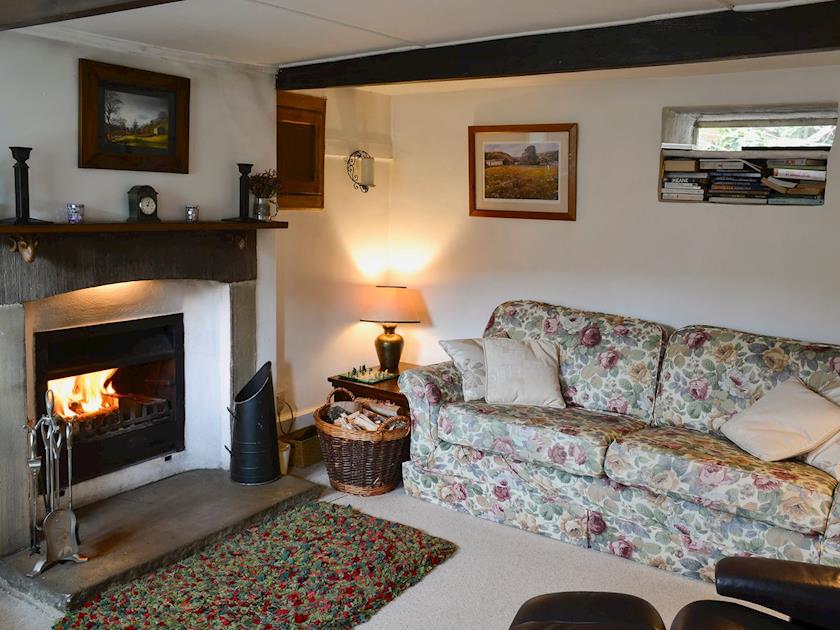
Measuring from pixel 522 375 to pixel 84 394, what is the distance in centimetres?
216

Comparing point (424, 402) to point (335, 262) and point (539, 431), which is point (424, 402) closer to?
point (539, 431)

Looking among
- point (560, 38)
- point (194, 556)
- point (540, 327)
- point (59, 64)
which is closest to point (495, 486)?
point (540, 327)

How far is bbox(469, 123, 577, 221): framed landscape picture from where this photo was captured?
4902 millimetres

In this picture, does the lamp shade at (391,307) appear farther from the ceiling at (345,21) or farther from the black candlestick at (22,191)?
the black candlestick at (22,191)

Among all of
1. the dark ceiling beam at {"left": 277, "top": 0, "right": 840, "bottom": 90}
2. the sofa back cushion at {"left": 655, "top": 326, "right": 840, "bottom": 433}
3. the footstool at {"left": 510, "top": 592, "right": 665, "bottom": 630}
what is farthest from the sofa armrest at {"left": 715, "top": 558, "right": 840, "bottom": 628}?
the dark ceiling beam at {"left": 277, "top": 0, "right": 840, "bottom": 90}

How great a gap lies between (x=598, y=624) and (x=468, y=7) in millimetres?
2075

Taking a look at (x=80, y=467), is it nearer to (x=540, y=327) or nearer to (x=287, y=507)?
(x=287, y=507)

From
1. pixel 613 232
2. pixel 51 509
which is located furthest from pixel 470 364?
pixel 51 509

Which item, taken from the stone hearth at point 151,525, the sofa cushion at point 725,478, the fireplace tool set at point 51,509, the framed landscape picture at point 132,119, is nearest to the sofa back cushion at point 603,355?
the sofa cushion at point 725,478

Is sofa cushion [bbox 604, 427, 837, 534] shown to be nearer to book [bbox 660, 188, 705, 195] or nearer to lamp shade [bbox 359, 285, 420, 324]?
book [bbox 660, 188, 705, 195]

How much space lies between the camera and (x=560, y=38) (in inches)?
136

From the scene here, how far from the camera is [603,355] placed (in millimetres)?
4477

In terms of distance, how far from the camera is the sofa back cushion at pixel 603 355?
14.3ft

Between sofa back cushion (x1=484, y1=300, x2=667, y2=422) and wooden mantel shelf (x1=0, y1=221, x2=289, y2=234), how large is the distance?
1.52 m
